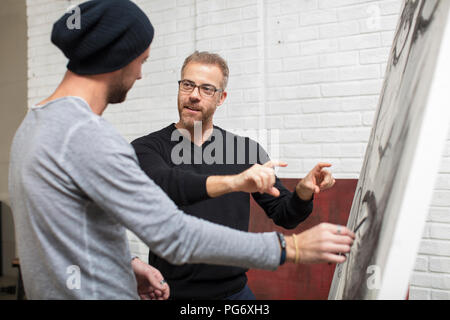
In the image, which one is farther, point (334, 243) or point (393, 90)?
point (393, 90)

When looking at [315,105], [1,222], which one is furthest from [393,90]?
[1,222]

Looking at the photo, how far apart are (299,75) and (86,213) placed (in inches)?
73.9

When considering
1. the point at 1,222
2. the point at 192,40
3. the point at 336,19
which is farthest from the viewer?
the point at 1,222

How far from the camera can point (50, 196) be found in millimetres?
738

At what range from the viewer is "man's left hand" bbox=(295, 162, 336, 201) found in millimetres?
1233

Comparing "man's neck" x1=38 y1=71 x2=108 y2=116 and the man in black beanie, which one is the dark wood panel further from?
"man's neck" x1=38 y1=71 x2=108 y2=116

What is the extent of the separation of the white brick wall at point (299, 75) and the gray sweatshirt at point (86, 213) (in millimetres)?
1616

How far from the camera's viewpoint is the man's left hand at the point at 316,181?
1.23m

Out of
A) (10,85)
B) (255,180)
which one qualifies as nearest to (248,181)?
(255,180)

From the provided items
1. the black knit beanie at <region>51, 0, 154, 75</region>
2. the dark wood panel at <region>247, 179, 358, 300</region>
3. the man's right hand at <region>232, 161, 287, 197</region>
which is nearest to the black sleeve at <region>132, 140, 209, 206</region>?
the man's right hand at <region>232, 161, 287, 197</region>

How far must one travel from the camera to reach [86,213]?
77 centimetres

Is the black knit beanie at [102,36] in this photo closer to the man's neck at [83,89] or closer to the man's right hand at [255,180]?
the man's neck at [83,89]

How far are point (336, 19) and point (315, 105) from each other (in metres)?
0.51
